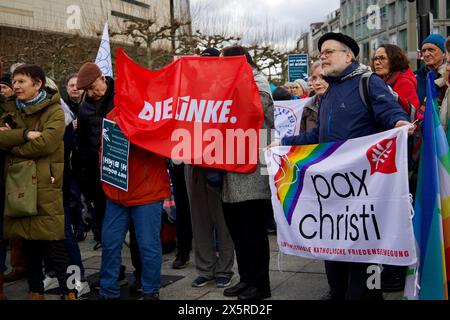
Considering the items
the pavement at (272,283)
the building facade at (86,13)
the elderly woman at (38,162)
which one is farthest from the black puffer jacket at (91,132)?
the building facade at (86,13)

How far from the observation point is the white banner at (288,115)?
8.14 m

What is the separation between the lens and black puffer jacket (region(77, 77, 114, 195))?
17.5 feet

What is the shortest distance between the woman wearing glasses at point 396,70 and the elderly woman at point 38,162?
284cm

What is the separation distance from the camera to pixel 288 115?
822 cm

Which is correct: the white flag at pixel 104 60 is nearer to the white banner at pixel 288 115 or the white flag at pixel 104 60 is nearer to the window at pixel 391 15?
the white banner at pixel 288 115

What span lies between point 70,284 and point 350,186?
2.46 metres

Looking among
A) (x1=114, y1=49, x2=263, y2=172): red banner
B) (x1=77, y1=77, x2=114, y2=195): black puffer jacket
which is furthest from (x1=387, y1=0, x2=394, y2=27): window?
(x1=114, y1=49, x2=263, y2=172): red banner

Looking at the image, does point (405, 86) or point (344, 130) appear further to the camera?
point (405, 86)

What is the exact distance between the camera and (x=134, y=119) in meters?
4.97

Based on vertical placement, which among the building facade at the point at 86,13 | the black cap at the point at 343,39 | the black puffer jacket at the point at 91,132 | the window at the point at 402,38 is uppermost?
the window at the point at 402,38

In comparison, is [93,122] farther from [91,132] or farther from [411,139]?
[411,139]

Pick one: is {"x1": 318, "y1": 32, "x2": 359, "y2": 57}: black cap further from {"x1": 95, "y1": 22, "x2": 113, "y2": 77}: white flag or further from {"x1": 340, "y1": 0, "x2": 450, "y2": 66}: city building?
{"x1": 340, "y1": 0, "x2": 450, "y2": 66}: city building
